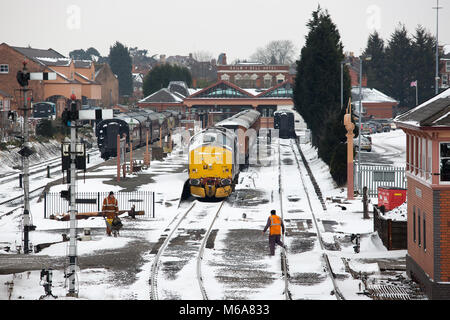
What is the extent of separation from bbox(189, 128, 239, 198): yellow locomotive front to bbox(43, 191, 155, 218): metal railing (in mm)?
Answer: 2515

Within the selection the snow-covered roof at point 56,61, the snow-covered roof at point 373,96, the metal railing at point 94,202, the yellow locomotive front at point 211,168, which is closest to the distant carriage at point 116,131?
the metal railing at point 94,202

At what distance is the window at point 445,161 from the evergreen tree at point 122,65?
150 m

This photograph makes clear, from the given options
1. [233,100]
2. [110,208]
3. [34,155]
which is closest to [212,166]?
[110,208]

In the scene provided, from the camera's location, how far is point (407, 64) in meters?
110

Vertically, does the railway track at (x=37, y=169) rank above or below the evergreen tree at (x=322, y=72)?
below

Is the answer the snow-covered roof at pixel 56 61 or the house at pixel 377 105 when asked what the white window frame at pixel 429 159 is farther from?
the house at pixel 377 105

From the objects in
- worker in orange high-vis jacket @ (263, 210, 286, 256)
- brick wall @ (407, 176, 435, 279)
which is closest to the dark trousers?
worker in orange high-vis jacket @ (263, 210, 286, 256)

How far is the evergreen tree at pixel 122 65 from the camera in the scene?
164312 mm

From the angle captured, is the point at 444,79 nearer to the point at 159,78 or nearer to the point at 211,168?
the point at 159,78

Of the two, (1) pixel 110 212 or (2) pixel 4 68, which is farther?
(2) pixel 4 68

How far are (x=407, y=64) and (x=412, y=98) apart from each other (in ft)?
18.8

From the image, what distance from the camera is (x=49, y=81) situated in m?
91.2

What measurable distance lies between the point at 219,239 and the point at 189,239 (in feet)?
3.54
